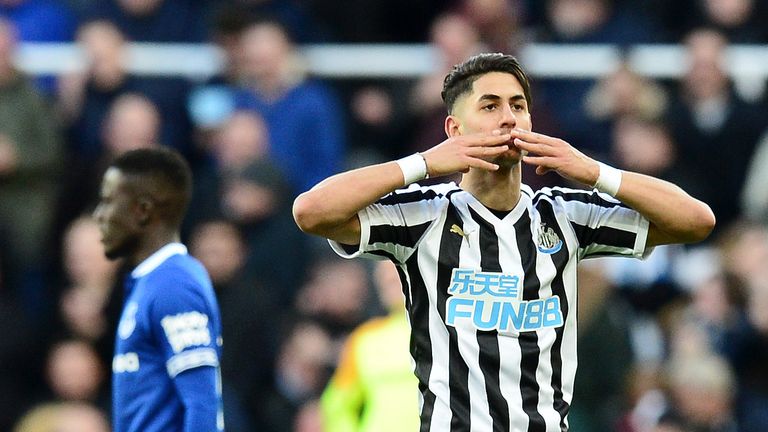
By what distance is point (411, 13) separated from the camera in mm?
11133

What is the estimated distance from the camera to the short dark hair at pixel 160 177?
19.5 ft

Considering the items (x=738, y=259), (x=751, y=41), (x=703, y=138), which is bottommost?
(x=738, y=259)

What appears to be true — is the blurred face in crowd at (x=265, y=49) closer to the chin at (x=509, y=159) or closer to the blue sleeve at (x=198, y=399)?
the blue sleeve at (x=198, y=399)

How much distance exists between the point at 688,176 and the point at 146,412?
516 cm

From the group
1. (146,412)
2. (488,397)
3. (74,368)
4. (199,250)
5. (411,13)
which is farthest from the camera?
(411,13)

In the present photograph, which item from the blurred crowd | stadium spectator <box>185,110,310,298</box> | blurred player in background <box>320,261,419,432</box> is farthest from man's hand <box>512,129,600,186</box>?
stadium spectator <box>185,110,310,298</box>

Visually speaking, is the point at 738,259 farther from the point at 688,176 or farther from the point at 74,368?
the point at 74,368

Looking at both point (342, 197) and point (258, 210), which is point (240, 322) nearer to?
point (258, 210)

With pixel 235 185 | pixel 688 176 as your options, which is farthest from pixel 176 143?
pixel 688 176

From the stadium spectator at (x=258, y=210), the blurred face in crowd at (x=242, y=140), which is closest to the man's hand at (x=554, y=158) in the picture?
the stadium spectator at (x=258, y=210)

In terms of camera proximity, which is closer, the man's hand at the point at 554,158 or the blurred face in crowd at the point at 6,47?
the man's hand at the point at 554,158

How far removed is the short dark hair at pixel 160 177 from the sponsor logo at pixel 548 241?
1.55 m

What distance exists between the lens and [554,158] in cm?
488

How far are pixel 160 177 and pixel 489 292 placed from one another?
1.56 metres
